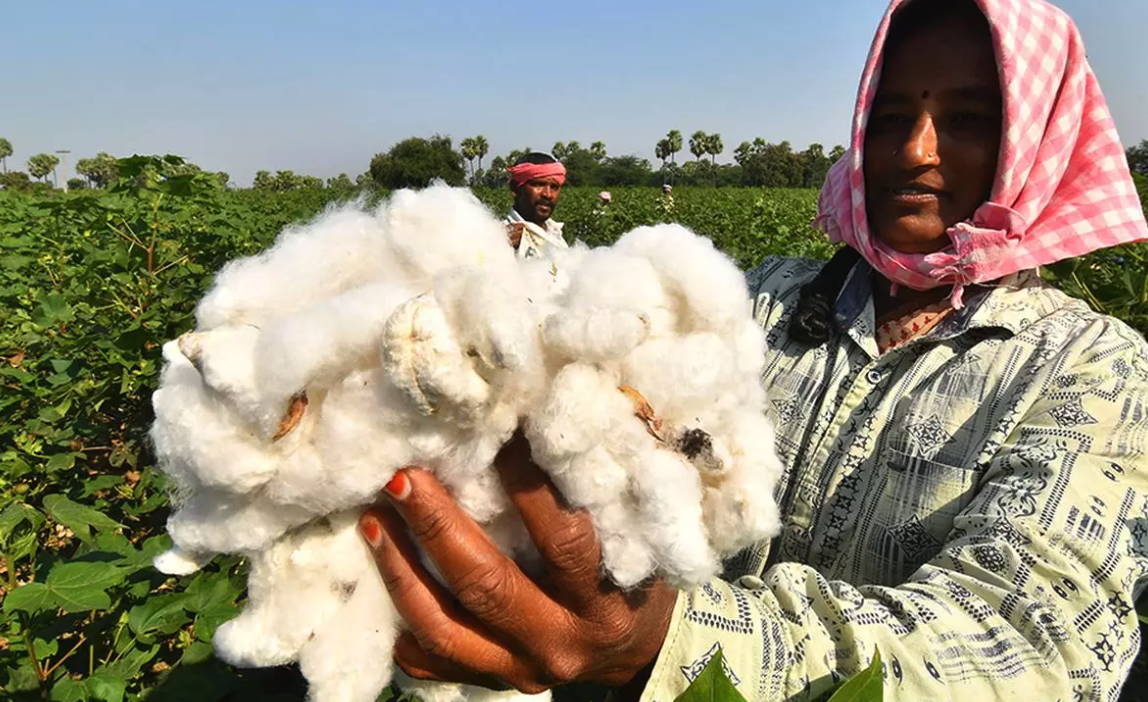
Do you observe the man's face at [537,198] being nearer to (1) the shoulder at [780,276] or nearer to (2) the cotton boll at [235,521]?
(1) the shoulder at [780,276]

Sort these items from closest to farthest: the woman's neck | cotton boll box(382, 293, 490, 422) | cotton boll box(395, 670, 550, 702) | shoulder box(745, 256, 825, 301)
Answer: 1. cotton boll box(382, 293, 490, 422)
2. cotton boll box(395, 670, 550, 702)
3. the woman's neck
4. shoulder box(745, 256, 825, 301)

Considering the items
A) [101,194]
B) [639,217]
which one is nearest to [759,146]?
[639,217]

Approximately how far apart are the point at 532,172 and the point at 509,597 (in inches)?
257

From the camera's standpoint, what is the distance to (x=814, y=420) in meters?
1.48

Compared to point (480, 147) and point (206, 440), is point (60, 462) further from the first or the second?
point (480, 147)

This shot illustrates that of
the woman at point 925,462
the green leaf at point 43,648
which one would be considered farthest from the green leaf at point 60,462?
the woman at point 925,462

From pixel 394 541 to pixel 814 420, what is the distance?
0.96 metres

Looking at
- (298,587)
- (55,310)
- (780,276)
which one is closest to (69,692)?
(298,587)

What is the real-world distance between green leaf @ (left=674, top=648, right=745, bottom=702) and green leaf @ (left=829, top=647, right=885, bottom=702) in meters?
0.11

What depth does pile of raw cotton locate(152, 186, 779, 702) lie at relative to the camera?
29.8 inches

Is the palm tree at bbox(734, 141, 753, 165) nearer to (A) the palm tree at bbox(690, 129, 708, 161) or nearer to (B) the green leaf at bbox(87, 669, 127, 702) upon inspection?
(A) the palm tree at bbox(690, 129, 708, 161)

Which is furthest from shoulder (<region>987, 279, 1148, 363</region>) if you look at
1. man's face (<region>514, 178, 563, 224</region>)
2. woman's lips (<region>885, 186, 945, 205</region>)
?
man's face (<region>514, 178, 563, 224</region>)

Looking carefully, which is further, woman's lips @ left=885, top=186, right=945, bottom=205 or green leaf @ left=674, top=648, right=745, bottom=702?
woman's lips @ left=885, top=186, right=945, bottom=205

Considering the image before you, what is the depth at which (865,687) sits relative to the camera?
66 centimetres
